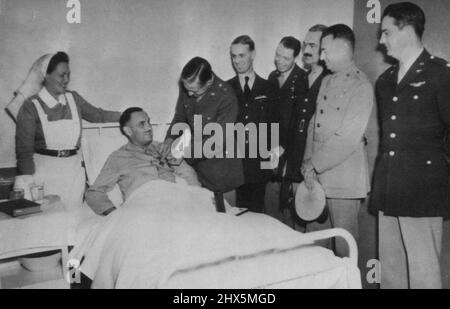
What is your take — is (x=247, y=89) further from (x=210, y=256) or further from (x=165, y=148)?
(x=210, y=256)

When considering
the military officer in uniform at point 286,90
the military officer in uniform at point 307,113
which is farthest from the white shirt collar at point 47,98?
the military officer in uniform at point 307,113

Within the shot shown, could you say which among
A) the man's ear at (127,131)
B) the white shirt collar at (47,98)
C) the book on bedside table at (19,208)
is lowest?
the book on bedside table at (19,208)

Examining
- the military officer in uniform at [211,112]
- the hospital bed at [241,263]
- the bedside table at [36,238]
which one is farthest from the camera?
the military officer in uniform at [211,112]

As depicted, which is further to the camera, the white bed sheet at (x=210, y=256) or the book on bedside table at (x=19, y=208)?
the book on bedside table at (x=19, y=208)

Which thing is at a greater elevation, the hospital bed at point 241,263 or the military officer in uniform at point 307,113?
the military officer in uniform at point 307,113

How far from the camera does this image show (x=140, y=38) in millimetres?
2256

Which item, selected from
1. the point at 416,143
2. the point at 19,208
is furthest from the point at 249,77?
the point at 19,208

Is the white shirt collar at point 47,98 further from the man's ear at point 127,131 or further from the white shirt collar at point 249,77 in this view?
the white shirt collar at point 249,77

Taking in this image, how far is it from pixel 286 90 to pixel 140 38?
2.88ft

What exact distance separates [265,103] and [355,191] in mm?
666

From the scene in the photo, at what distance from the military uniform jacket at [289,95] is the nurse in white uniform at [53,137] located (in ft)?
3.66

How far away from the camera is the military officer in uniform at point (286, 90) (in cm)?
212

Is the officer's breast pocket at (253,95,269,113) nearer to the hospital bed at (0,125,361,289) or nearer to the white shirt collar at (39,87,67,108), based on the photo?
the hospital bed at (0,125,361,289)

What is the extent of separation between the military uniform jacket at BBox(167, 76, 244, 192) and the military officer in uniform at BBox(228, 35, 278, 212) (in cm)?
5
